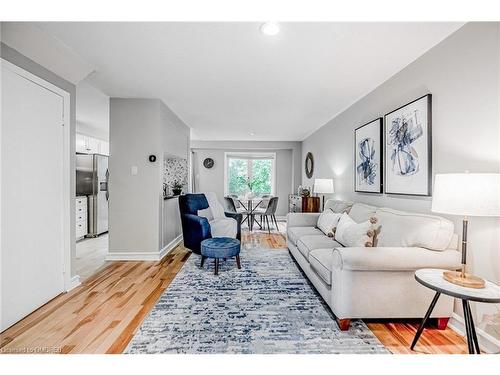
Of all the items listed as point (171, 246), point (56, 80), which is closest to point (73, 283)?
point (171, 246)

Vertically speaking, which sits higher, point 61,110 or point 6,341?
point 61,110

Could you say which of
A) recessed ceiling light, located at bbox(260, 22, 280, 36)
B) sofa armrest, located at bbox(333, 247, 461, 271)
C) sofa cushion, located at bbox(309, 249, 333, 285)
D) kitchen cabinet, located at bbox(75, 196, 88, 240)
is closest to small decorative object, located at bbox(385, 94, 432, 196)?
sofa armrest, located at bbox(333, 247, 461, 271)

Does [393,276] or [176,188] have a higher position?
[176,188]

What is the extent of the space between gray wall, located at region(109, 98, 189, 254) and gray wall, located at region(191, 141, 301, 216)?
3689 millimetres

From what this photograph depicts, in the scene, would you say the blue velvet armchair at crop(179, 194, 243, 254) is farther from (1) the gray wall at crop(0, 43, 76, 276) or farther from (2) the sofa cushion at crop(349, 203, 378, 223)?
(2) the sofa cushion at crop(349, 203, 378, 223)

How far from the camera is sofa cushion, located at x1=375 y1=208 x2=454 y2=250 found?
187cm

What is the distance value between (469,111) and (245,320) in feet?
7.76

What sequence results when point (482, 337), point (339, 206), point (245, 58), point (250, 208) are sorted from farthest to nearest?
point (250, 208), point (339, 206), point (245, 58), point (482, 337)

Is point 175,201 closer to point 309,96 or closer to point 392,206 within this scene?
point 309,96

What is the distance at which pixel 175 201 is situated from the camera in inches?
175

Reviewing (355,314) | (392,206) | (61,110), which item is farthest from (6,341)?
(392,206)

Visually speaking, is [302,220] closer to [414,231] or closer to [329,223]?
[329,223]

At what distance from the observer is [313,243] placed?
2785mm
